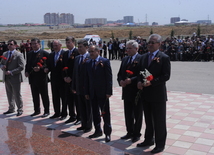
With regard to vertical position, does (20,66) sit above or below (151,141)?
A: above

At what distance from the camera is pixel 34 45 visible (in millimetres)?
7398

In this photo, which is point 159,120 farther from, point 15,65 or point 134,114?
point 15,65

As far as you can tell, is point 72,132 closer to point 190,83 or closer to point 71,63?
point 71,63

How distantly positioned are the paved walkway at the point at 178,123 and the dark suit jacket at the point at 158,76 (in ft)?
3.31

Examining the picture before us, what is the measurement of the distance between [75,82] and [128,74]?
154cm

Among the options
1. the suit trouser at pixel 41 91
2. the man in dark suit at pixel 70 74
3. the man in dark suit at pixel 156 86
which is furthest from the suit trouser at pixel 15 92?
the man in dark suit at pixel 156 86

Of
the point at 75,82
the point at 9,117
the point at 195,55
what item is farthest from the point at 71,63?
the point at 195,55

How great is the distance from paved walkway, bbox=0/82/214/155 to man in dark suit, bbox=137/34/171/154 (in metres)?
0.44

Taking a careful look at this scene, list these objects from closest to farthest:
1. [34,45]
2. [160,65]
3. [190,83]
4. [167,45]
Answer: [160,65] → [34,45] → [190,83] → [167,45]

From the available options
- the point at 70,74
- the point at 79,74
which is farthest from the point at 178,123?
the point at 70,74

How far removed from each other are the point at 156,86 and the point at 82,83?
71.3 inches

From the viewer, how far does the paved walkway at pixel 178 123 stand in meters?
5.27

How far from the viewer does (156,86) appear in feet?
16.1

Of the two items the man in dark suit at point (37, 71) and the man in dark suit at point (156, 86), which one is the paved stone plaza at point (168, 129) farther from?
the man in dark suit at point (37, 71)
